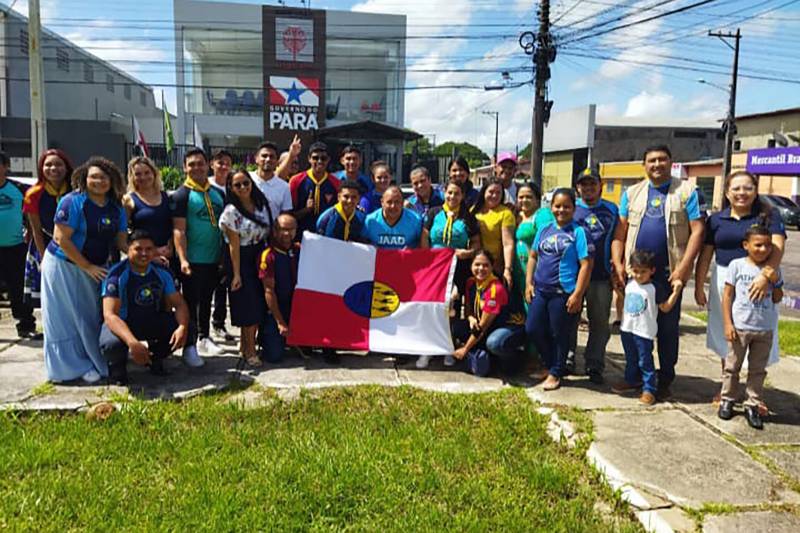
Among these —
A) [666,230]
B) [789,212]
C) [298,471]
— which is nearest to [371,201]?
[666,230]

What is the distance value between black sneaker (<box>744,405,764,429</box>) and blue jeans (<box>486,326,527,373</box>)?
68.6 inches

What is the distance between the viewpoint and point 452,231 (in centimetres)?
539

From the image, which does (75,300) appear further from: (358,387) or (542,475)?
(542,475)

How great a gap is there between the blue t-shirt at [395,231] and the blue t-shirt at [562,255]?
1299mm

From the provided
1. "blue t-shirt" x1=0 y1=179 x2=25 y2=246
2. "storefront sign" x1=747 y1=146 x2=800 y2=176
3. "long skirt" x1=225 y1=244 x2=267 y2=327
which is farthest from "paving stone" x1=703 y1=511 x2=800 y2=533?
"storefront sign" x1=747 y1=146 x2=800 y2=176

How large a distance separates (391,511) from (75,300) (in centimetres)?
325

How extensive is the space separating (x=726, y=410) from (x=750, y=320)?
686 millimetres

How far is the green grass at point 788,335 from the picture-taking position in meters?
6.39

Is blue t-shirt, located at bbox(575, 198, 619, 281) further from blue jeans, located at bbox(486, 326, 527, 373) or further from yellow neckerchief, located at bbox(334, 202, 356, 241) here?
yellow neckerchief, located at bbox(334, 202, 356, 241)

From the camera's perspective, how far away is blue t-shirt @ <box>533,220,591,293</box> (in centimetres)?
466

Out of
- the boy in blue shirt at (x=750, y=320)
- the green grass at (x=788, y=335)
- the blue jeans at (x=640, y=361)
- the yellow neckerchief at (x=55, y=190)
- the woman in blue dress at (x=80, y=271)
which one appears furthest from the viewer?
the green grass at (x=788, y=335)

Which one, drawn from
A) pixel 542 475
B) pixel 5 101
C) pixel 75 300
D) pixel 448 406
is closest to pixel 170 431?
pixel 75 300

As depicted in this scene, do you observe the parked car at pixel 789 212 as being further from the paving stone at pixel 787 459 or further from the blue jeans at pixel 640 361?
the paving stone at pixel 787 459

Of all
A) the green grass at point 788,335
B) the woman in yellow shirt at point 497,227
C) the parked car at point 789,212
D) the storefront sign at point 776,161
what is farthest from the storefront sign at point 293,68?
the woman in yellow shirt at point 497,227
